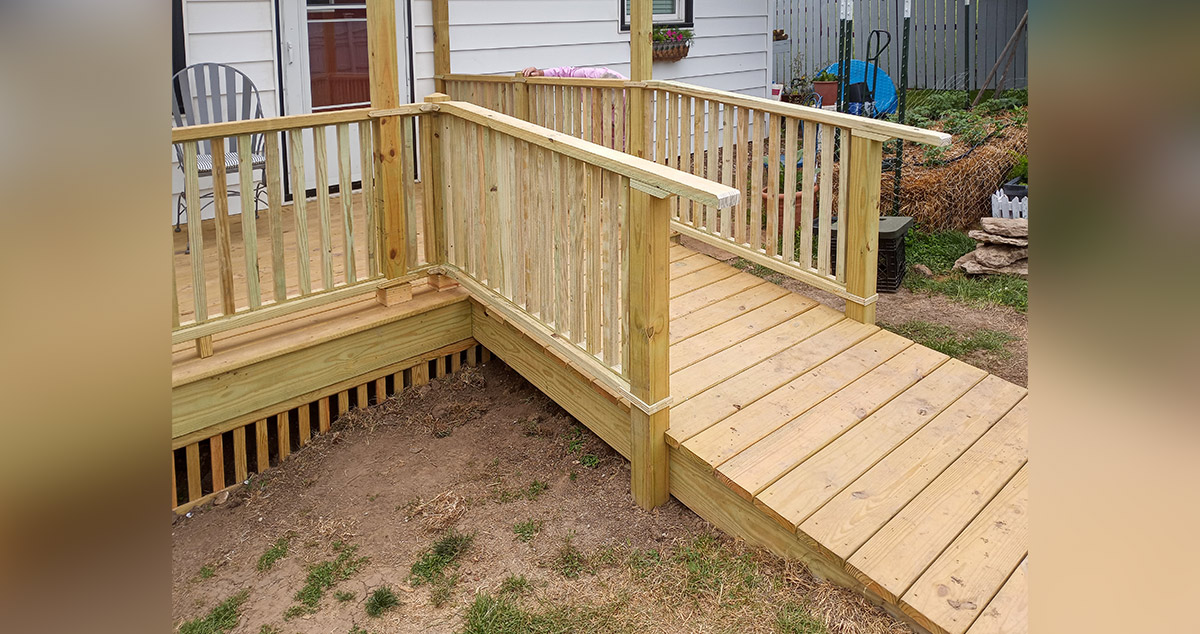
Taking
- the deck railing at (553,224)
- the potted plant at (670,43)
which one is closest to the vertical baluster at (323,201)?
the deck railing at (553,224)

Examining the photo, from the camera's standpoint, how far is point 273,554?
3.54 meters

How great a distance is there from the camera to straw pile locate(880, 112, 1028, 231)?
6980mm

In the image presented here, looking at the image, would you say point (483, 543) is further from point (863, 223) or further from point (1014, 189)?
point (1014, 189)

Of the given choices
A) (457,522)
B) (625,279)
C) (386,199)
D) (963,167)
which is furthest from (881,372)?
(963,167)

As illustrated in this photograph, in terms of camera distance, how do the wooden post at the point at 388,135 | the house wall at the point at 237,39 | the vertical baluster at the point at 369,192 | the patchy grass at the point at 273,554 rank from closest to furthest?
the patchy grass at the point at 273,554
the wooden post at the point at 388,135
the vertical baluster at the point at 369,192
the house wall at the point at 237,39

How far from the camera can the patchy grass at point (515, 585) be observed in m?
3.21

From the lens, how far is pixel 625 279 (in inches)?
134

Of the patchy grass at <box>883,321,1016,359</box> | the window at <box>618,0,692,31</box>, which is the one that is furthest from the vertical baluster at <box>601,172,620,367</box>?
the window at <box>618,0,692,31</box>

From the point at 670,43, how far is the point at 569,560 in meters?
6.43

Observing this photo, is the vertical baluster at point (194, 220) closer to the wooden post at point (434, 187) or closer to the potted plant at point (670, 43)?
the wooden post at point (434, 187)

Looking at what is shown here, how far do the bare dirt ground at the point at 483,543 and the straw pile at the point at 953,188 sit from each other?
3836 millimetres
